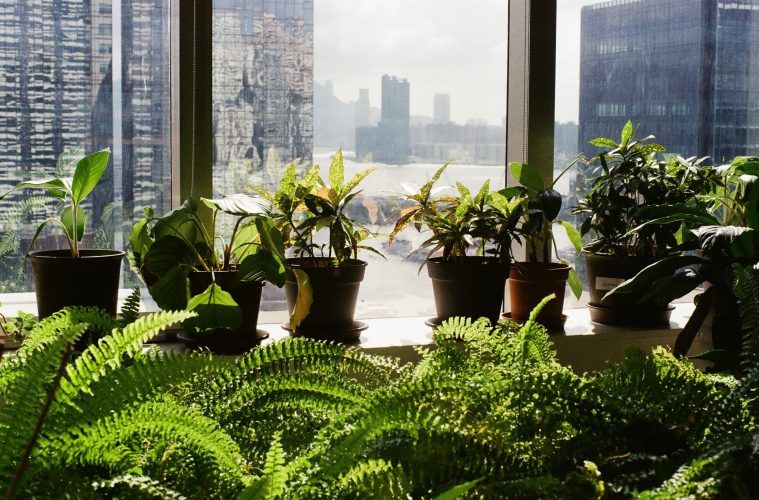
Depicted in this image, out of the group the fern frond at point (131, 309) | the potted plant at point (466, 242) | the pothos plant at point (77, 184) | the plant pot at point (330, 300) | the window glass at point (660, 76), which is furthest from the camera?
the window glass at point (660, 76)

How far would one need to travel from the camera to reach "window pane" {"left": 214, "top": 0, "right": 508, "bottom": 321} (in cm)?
319

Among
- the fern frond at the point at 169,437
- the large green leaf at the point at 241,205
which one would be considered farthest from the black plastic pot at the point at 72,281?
the fern frond at the point at 169,437

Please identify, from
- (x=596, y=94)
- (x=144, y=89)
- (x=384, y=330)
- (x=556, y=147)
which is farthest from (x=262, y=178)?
(x=596, y=94)

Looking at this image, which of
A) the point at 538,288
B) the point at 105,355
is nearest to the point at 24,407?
the point at 105,355

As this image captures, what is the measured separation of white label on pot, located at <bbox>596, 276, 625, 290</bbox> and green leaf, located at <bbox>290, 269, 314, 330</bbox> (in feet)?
3.91

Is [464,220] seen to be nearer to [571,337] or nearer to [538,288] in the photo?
[538,288]

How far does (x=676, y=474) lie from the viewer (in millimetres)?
403

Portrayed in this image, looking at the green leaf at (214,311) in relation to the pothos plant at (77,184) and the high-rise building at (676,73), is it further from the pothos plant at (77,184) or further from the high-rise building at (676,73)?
the high-rise building at (676,73)

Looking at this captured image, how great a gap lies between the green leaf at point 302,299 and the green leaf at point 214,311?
12.4 inches

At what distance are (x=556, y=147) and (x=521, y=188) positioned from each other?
0.56 metres

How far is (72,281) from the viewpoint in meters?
2.46

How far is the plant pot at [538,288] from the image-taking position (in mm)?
3047

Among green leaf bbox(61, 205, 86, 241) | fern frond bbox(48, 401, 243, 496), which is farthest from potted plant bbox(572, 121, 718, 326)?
fern frond bbox(48, 401, 243, 496)

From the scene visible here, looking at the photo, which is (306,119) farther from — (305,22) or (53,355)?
(53,355)
